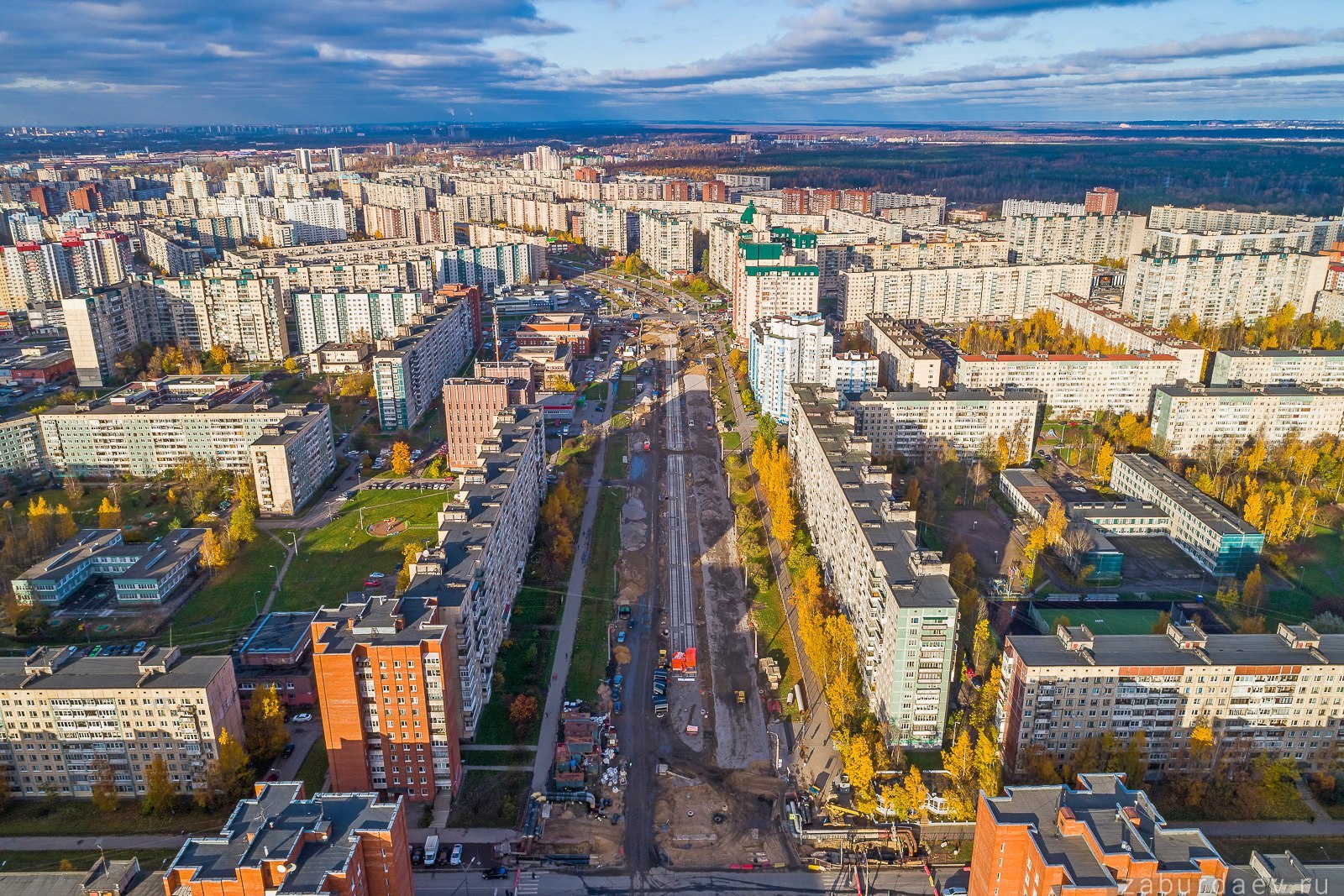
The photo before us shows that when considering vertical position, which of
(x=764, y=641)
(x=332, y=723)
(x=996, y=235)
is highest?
(x=996, y=235)

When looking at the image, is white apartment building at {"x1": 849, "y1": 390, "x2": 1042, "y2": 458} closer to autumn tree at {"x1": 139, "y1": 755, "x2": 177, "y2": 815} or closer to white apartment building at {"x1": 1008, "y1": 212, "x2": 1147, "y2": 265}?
autumn tree at {"x1": 139, "y1": 755, "x2": 177, "y2": 815}

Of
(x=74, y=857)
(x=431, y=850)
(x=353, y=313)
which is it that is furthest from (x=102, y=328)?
(x=431, y=850)

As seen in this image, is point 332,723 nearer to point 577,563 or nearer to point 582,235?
point 577,563

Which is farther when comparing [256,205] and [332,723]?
[256,205]

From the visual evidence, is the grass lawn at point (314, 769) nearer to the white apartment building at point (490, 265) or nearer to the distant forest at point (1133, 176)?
the white apartment building at point (490, 265)

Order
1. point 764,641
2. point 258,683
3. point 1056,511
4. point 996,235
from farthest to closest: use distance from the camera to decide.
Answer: point 996,235 < point 1056,511 < point 764,641 < point 258,683

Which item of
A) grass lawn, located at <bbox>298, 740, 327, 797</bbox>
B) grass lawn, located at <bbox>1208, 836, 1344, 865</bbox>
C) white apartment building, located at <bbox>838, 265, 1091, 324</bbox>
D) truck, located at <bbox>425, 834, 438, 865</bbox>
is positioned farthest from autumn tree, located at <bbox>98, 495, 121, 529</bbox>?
white apartment building, located at <bbox>838, 265, 1091, 324</bbox>

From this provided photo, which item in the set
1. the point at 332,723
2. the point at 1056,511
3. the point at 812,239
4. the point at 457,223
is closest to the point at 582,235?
the point at 457,223
